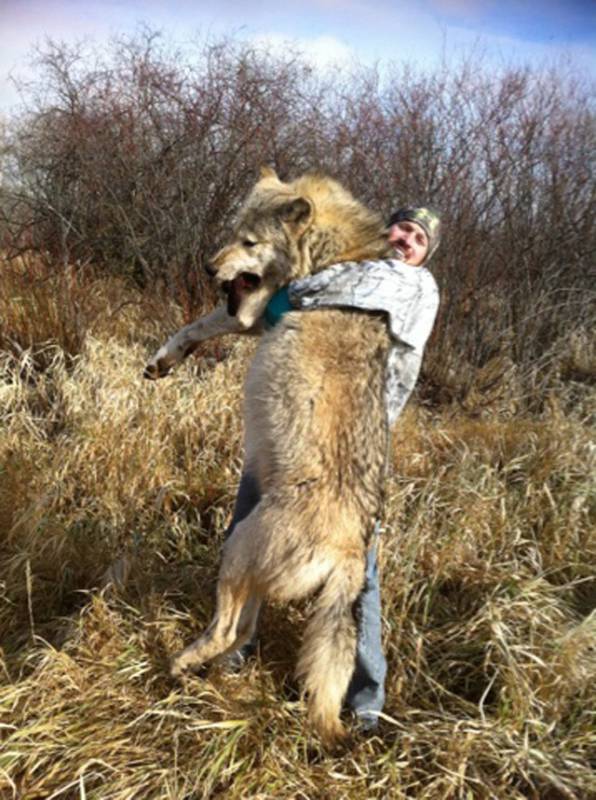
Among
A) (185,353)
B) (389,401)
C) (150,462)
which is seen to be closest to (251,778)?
(389,401)

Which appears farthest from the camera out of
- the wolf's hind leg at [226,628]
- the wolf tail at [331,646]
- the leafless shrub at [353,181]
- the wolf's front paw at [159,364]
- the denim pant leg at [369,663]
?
the leafless shrub at [353,181]

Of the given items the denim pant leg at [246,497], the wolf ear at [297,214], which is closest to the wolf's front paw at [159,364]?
the denim pant leg at [246,497]

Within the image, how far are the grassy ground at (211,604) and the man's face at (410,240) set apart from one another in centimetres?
161

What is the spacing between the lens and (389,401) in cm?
275

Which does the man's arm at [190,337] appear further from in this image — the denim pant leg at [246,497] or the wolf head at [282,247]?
the denim pant leg at [246,497]

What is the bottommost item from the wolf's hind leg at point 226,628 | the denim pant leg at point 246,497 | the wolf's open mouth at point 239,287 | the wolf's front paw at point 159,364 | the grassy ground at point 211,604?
the grassy ground at point 211,604

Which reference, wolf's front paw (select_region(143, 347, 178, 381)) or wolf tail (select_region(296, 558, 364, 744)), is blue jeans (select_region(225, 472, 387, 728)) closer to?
wolf tail (select_region(296, 558, 364, 744))

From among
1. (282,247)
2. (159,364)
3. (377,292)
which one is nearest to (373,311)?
(377,292)

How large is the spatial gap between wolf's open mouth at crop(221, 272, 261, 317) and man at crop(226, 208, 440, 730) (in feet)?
0.44

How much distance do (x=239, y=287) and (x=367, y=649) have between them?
169cm

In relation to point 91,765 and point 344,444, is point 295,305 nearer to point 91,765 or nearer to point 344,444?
point 344,444

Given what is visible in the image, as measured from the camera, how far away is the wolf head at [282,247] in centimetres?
266

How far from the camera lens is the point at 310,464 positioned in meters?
2.35

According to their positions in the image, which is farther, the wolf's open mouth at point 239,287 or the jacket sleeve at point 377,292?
the wolf's open mouth at point 239,287
